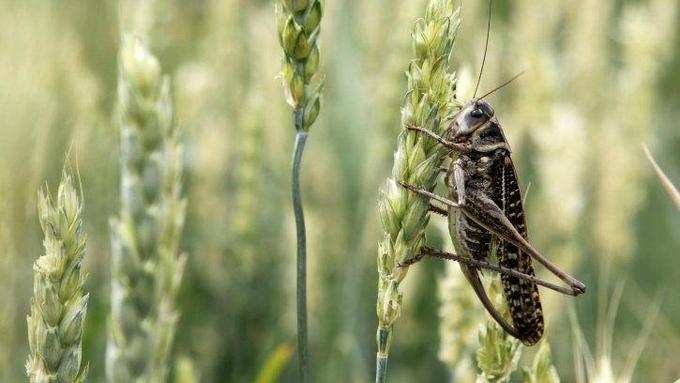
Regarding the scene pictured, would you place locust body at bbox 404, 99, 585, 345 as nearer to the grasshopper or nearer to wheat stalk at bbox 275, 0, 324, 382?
the grasshopper

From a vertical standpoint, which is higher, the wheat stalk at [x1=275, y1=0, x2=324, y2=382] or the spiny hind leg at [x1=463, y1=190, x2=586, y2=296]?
the wheat stalk at [x1=275, y1=0, x2=324, y2=382]

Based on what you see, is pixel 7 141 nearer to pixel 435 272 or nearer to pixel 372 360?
pixel 372 360

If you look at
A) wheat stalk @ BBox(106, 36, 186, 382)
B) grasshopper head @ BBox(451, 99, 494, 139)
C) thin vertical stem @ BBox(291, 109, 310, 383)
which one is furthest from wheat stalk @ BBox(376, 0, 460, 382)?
grasshopper head @ BBox(451, 99, 494, 139)

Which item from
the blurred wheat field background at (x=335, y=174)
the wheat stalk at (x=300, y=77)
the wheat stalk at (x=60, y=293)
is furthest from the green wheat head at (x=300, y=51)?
the blurred wheat field background at (x=335, y=174)

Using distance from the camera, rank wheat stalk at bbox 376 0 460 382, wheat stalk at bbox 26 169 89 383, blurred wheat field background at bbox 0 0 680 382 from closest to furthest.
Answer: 1. wheat stalk at bbox 26 169 89 383
2. wheat stalk at bbox 376 0 460 382
3. blurred wheat field background at bbox 0 0 680 382

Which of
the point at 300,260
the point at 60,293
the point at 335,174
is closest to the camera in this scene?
the point at 60,293

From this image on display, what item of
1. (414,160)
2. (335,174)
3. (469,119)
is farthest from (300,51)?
(335,174)

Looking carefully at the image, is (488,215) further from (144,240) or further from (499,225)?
A: (144,240)
